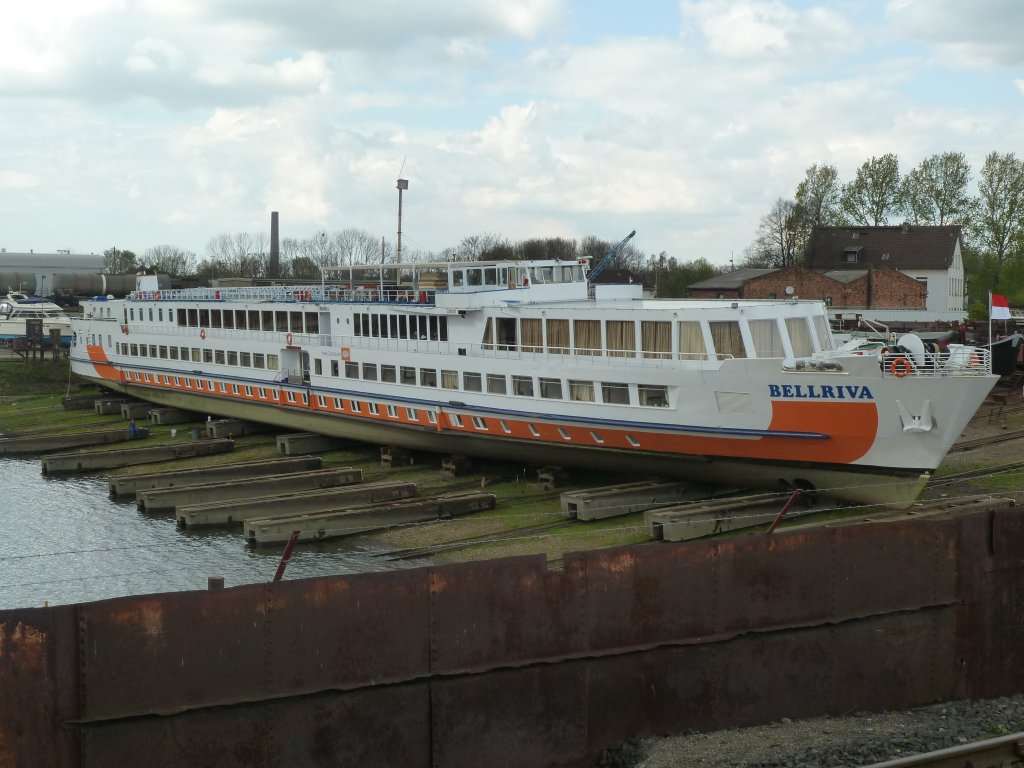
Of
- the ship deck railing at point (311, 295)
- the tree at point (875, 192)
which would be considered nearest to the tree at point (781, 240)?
the tree at point (875, 192)

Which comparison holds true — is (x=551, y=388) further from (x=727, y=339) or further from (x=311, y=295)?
(x=311, y=295)

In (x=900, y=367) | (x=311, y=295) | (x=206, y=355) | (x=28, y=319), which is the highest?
(x=311, y=295)

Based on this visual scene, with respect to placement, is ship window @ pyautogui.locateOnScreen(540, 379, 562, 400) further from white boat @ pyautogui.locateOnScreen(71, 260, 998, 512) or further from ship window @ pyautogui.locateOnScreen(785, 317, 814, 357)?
ship window @ pyautogui.locateOnScreen(785, 317, 814, 357)

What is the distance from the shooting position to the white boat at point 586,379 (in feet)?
82.8

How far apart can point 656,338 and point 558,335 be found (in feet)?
11.0

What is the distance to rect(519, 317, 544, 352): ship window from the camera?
31.4 metres

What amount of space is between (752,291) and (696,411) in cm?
4512

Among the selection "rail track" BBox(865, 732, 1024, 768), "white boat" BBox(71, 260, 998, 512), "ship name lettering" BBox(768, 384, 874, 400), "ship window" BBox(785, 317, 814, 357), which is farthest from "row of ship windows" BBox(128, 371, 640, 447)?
"rail track" BBox(865, 732, 1024, 768)

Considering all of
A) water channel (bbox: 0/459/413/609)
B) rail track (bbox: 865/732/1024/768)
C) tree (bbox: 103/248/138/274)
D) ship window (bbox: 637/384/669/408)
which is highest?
tree (bbox: 103/248/138/274)

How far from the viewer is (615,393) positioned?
96.3 ft

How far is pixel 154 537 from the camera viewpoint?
2923 centimetres

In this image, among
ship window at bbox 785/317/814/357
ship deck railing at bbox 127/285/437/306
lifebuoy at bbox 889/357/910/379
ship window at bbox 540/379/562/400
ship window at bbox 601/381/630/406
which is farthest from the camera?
ship deck railing at bbox 127/285/437/306

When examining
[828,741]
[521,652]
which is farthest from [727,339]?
[521,652]

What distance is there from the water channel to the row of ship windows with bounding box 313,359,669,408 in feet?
24.4
